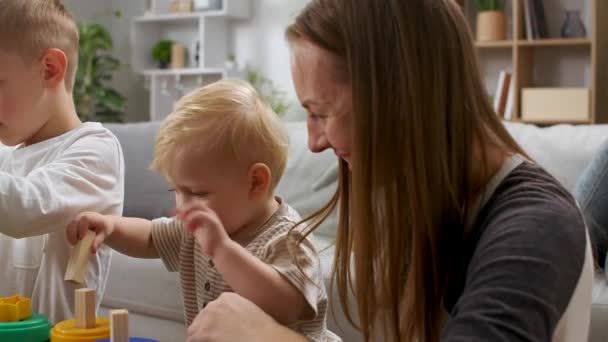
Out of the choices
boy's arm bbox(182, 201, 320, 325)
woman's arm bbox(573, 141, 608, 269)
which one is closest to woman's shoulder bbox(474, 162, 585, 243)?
boy's arm bbox(182, 201, 320, 325)

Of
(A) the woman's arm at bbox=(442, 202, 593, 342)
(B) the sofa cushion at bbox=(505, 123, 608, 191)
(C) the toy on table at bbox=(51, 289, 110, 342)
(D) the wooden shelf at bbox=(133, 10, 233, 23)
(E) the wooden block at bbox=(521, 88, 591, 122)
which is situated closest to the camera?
(A) the woman's arm at bbox=(442, 202, 593, 342)

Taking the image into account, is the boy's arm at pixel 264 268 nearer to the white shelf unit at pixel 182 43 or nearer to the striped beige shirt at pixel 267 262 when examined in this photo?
the striped beige shirt at pixel 267 262

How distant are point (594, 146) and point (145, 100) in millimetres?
4354

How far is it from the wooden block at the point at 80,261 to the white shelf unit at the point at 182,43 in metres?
4.61

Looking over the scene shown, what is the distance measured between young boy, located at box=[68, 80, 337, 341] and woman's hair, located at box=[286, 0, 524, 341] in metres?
0.20

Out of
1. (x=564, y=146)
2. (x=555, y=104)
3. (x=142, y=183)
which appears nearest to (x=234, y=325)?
(x=564, y=146)

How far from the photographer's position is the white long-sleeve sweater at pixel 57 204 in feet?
4.24

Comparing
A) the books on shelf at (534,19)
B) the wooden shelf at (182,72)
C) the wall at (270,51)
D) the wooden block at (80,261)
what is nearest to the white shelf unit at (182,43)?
the wooden shelf at (182,72)

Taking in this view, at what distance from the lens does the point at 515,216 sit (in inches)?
32.5

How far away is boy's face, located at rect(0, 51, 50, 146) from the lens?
54.3 inches

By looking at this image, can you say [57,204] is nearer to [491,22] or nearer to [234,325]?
[234,325]

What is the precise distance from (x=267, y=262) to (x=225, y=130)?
0.20 m

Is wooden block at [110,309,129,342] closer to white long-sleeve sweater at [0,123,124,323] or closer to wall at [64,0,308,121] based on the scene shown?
white long-sleeve sweater at [0,123,124,323]

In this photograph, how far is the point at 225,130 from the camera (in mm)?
1189
